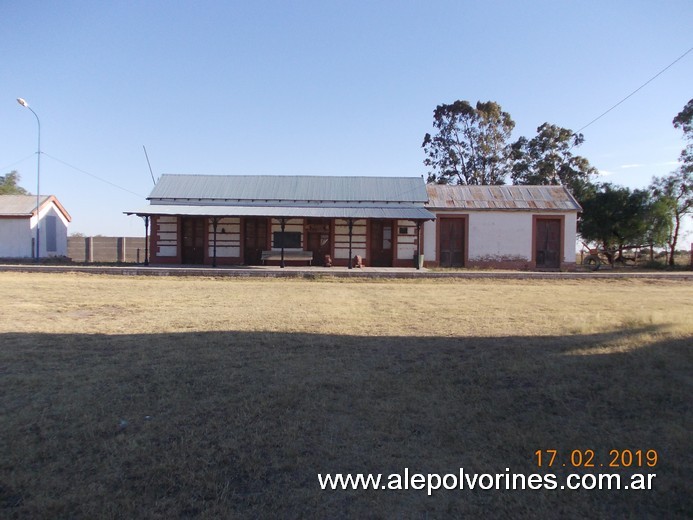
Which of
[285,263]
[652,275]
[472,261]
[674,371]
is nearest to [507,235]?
[472,261]

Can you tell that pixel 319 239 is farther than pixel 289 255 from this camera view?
Yes

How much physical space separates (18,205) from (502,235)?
26924mm

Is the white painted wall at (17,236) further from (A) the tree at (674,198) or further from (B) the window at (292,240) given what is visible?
(A) the tree at (674,198)

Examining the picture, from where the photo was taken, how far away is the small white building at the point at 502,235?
993 inches

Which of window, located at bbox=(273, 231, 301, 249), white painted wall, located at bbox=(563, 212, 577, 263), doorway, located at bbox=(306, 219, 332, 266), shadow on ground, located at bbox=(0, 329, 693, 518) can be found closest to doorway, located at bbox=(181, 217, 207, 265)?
window, located at bbox=(273, 231, 301, 249)

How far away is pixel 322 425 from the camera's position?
3.91 meters

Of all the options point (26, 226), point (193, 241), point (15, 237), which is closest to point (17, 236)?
point (15, 237)

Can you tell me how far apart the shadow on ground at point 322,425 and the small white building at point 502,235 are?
63.1 ft

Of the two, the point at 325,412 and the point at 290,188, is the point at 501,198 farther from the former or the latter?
the point at 325,412

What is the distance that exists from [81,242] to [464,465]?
32626mm

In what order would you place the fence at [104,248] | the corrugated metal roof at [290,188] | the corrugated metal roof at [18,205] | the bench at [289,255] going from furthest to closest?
1. the fence at [104,248]
2. the corrugated metal roof at [18,205]
3. the corrugated metal roof at [290,188]
4. the bench at [289,255]

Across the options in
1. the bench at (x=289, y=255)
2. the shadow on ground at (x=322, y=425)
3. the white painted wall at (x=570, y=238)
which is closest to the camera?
the shadow on ground at (x=322, y=425)

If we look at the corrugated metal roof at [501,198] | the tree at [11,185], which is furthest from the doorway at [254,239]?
the tree at [11,185]

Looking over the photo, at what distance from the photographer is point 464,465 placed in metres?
3.32
